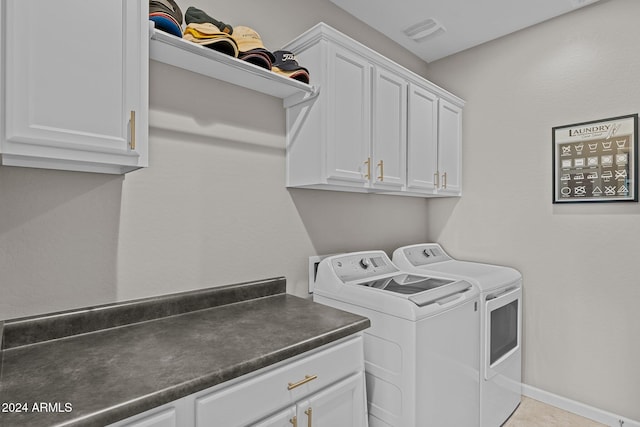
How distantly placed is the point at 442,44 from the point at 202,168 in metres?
2.22

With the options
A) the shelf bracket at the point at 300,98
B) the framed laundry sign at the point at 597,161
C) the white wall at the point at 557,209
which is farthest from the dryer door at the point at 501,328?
the shelf bracket at the point at 300,98

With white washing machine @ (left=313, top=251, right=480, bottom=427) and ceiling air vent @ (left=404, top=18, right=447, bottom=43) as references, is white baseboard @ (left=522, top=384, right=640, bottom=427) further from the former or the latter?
ceiling air vent @ (left=404, top=18, right=447, bottom=43)

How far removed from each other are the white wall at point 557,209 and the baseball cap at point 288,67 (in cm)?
173

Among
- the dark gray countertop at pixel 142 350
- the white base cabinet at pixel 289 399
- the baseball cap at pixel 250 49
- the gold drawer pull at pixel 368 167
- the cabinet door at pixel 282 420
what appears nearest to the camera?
the dark gray countertop at pixel 142 350

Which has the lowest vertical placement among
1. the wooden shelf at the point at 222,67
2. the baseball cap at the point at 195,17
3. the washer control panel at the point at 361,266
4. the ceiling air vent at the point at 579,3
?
the washer control panel at the point at 361,266

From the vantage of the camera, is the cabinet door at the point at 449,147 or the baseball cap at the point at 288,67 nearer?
the baseball cap at the point at 288,67

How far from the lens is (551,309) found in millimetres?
2350

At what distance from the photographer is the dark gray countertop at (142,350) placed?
2.56 ft

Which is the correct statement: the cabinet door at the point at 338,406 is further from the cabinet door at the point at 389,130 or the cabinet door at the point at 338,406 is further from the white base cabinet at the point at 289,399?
the cabinet door at the point at 389,130

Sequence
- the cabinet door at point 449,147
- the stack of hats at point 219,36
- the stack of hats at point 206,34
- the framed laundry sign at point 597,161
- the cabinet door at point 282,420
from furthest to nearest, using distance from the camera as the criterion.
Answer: the cabinet door at point 449,147, the framed laundry sign at point 597,161, the stack of hats at point 206,34, the stack of hats at point 219,36, the cabinet door at point 282,420

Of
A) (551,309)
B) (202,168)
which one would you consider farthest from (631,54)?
(202,168)

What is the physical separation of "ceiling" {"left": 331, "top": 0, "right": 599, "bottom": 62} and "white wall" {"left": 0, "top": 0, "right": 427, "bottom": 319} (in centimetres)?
28

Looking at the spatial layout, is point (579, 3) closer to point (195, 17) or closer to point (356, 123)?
point (356, 123)

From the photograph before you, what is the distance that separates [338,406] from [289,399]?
0.84ft
